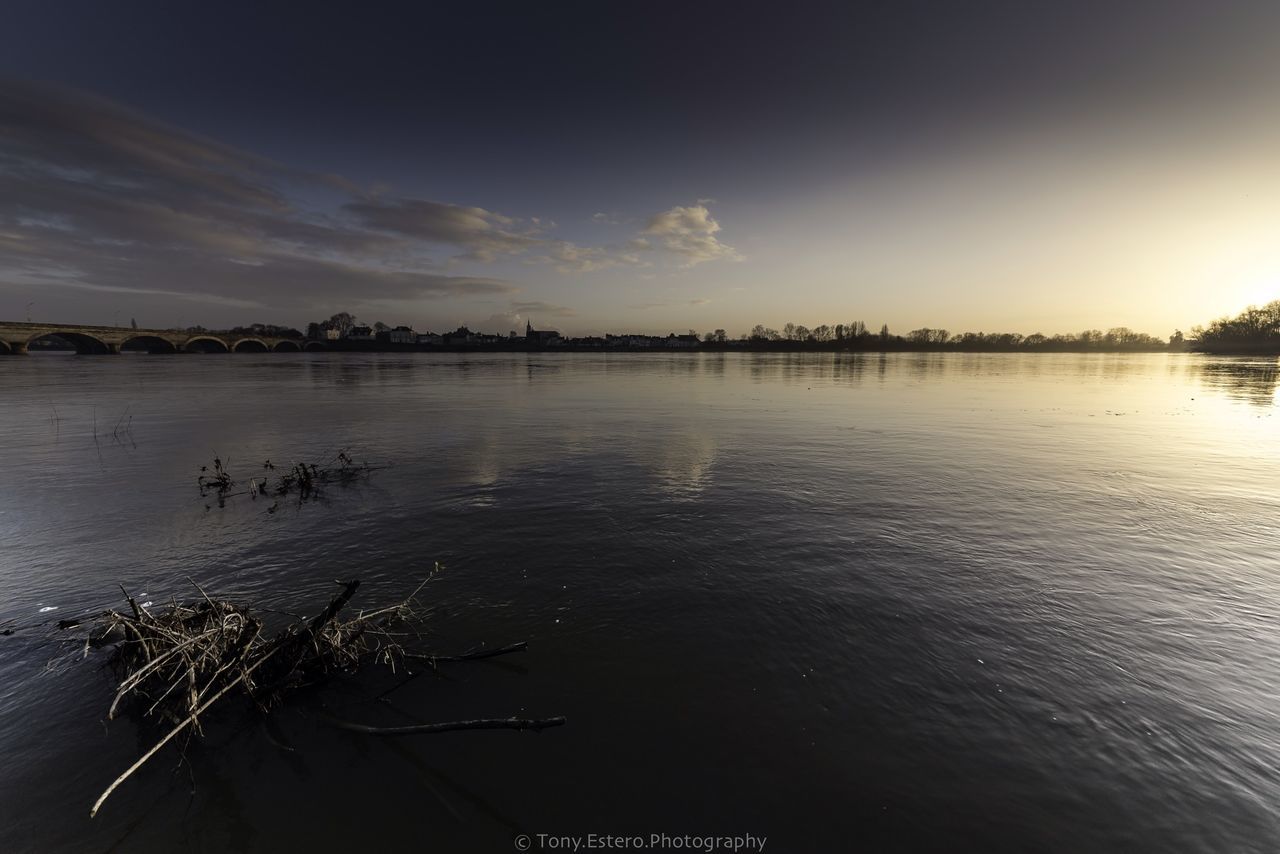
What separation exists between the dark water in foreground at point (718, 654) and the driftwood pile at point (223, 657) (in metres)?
0.39

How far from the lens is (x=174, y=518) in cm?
1412

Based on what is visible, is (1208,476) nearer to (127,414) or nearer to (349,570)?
(349,570)

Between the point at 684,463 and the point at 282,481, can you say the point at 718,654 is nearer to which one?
the point at 684,463

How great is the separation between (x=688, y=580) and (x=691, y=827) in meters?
5.45

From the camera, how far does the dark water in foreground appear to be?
5.41m

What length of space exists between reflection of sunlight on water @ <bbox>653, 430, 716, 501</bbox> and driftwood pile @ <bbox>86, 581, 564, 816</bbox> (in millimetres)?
9850

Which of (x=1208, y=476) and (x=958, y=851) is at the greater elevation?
(x=1208, y=476)

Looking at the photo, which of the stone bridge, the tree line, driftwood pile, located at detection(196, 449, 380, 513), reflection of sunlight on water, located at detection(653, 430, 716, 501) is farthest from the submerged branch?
the tree line

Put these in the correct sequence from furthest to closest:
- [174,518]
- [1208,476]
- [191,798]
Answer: [1208,476] < [174,518] < [191,798]

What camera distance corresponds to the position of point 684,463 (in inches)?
811

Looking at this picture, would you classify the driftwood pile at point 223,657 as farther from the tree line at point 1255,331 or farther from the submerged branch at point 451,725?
the tree line at point 1255,331

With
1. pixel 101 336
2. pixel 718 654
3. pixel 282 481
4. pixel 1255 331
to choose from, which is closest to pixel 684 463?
pixel 718 654

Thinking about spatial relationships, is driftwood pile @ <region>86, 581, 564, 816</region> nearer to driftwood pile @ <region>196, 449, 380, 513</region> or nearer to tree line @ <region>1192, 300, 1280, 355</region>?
driftwood pile @ <region>196, 449, 380, 513</region>

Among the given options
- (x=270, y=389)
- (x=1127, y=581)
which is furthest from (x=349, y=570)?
(x=270, y=389)
